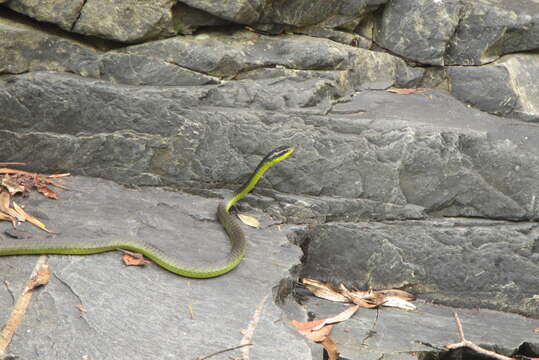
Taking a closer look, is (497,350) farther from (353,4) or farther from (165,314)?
(353,4)

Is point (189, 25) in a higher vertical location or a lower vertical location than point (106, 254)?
higher

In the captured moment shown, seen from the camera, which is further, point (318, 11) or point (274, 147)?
point (318, 11)

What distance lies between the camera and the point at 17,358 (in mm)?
3793

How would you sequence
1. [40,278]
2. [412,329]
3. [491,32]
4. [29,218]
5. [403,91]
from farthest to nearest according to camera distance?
[403,91], [491,32], [412,329], [29,218], [40,278]

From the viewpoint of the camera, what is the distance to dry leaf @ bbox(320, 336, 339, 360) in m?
4.95

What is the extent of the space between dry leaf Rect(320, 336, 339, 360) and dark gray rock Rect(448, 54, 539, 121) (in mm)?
3587

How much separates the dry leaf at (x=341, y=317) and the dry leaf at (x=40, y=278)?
2311 mm

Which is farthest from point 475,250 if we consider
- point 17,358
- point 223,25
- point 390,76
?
point 17,358

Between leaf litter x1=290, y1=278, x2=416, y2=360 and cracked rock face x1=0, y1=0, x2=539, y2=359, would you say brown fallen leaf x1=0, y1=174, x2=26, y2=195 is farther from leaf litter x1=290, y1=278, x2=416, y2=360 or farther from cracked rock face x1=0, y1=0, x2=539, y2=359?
leaf litter x1=290, y1=278, x2=416, y2=360

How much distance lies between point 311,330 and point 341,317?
498 millimetres

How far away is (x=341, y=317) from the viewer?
5.57 metres

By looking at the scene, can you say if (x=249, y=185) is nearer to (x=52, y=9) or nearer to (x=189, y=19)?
(x=189, y=19)

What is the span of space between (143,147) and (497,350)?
4055mm

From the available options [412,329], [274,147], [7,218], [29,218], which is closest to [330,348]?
[412,329]
